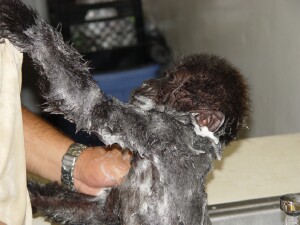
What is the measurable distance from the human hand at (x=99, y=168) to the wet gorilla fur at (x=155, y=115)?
0.27 ft

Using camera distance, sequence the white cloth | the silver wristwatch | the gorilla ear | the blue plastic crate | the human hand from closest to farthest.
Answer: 1. the white cloth
2. the gorilla ear
3. the human hand
4. the silver wristwatch
5. the blue plastic crate

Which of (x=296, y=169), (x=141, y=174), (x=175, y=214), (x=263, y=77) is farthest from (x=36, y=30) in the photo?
(x=263, y=77)

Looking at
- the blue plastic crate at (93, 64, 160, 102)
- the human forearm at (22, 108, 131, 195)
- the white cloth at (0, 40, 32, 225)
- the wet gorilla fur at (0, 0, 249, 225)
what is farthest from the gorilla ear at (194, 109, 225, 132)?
the blue plastic crate at (93, 64, 160, 102)

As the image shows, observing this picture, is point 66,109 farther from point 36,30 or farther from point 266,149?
point 266,149

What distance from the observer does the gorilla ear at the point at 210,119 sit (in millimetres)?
1430

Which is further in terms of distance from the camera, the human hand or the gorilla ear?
the human hand

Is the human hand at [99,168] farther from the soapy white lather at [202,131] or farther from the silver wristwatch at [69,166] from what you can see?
the soapy white lather at [202,131]

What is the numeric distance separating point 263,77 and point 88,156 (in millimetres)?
1181

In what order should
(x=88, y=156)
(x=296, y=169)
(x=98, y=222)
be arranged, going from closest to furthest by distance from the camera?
(x=98, y=222) → (x=88, y=156) → (x=296, y=169)

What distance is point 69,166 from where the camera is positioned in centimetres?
172

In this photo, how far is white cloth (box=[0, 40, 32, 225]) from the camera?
4.21 feet

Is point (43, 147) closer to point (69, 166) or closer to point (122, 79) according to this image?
point (69, 166)

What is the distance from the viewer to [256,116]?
287 cm

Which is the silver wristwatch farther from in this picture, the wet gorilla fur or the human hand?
the wet gorilla fur
